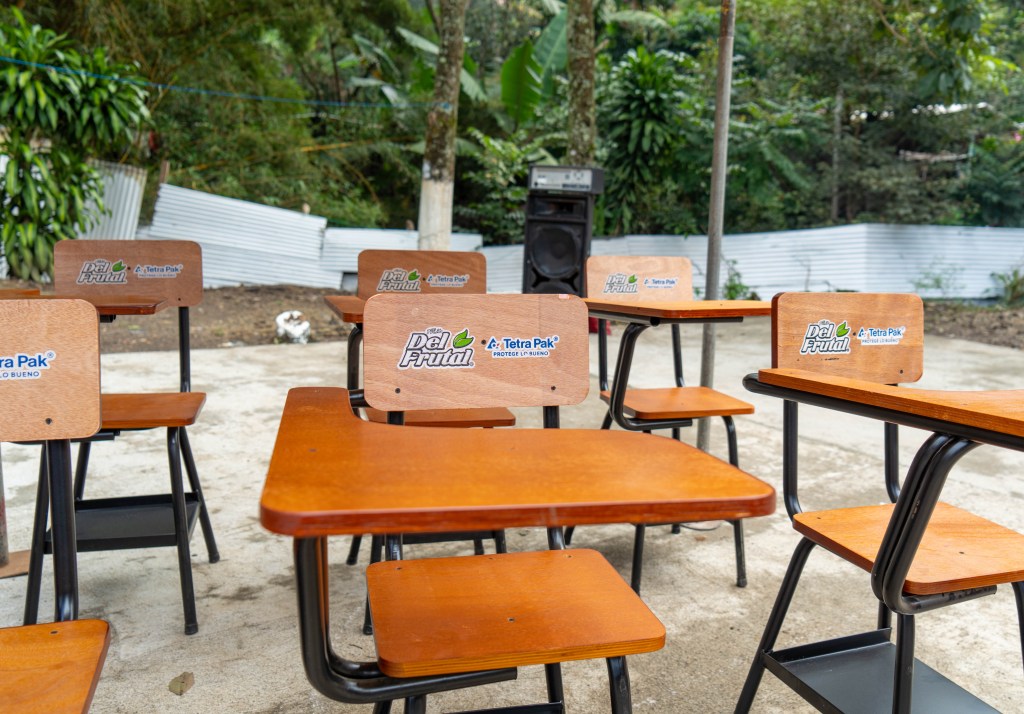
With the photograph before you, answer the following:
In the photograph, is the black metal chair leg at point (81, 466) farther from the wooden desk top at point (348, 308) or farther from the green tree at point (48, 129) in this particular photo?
the green tree at point (48, 129)

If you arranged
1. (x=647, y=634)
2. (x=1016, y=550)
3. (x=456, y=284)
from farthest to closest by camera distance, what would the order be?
(x=456, y=284) → (x=1016, y=550) → (x=647, y=634)

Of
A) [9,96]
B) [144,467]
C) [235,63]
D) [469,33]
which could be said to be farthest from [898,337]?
[469,33]

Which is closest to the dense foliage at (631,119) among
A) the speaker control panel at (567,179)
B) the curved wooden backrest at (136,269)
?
the speaker control panel at (567,179)

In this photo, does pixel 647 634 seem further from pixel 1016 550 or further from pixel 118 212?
pixel 118 212

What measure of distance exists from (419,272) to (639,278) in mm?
841

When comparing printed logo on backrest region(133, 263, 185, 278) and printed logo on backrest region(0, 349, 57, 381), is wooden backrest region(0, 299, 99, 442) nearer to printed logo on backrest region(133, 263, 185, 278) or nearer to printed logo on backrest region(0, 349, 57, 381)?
printed logo on backrest region(0, 349, 57, 381)

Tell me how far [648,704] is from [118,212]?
25.0 ft

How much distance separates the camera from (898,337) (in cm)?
177

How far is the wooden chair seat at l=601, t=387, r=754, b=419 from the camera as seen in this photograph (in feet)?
7.39

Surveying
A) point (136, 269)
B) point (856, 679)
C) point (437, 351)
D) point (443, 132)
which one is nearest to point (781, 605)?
point (856, 679)

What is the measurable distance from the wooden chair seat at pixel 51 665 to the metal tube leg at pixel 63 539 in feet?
0.28

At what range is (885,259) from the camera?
819cm

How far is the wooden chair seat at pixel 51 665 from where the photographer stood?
908 mm

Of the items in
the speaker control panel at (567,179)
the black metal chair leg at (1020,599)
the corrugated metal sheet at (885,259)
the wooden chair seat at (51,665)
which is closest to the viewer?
the wooden chair seat at (51,665)
